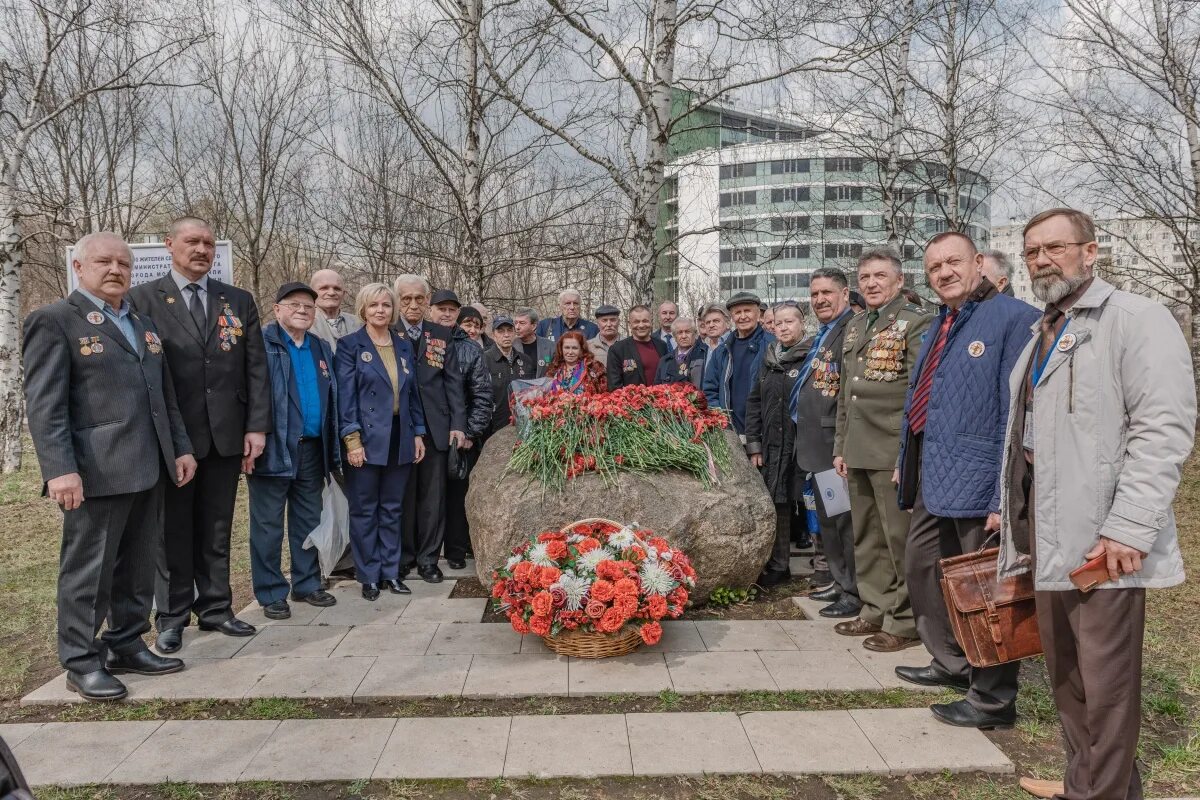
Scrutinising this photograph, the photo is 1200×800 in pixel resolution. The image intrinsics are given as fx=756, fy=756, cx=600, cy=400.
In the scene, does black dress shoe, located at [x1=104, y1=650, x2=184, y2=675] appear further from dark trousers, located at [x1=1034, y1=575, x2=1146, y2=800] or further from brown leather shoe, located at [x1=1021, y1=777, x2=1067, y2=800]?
dark trousers, located at [x1=1034, y1=575, x2=1146, y2=800]

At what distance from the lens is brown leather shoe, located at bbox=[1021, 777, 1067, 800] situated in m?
2.81

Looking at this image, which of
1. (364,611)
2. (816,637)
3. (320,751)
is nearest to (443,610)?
(364,611)

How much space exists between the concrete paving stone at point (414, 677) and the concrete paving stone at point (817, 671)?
1.64m

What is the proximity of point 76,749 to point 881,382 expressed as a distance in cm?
422

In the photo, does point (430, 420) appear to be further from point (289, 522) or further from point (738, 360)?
point (738, 360)

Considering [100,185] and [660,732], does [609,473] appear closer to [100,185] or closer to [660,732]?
[660,732]

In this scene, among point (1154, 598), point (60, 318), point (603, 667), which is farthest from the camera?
point (1154, 598)

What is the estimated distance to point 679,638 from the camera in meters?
4.45

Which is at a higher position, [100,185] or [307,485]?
[100,185]

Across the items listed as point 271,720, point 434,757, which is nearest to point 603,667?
point 434,757

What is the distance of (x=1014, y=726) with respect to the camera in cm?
340

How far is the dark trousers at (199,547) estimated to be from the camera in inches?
175

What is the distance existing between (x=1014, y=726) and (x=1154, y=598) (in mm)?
2839

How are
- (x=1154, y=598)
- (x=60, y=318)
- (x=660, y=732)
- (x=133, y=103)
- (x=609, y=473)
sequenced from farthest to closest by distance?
(x=133, y=103) → (x=1154, y=598) → (x=609, y=473) → (x=60, y=318) → (x=660, y=732)
